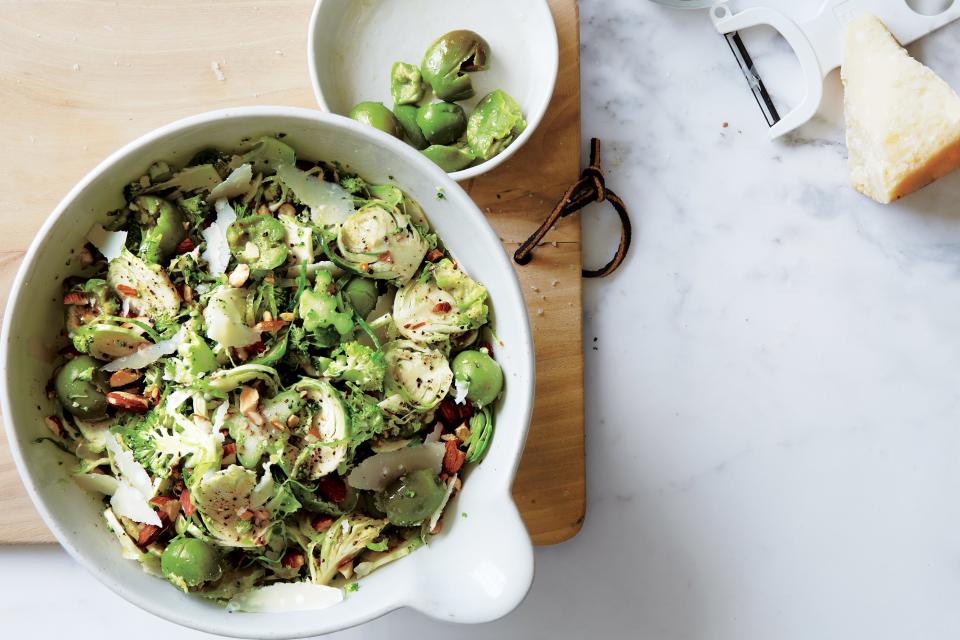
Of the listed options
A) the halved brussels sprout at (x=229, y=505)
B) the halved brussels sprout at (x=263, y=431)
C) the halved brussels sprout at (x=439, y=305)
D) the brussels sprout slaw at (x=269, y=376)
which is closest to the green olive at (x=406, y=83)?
the brussels sprout slaw at (x=269, y=376)

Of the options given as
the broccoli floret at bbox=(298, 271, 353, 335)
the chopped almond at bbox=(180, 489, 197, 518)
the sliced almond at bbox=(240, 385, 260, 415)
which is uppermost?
the broccoli floret at bbox=(298, 271, 353, 335)

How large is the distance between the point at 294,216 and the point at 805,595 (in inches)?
50.4

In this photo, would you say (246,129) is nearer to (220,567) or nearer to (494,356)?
(494,356)

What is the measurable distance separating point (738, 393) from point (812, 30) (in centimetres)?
72

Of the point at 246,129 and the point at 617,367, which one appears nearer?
the point at 246,129

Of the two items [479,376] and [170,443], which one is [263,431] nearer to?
[170,443]

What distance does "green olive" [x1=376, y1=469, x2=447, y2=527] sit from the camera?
4.03ft

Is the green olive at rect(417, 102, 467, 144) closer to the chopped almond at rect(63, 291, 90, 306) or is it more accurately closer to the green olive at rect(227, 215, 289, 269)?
the green olive at rect(227, 215, 289, 269)

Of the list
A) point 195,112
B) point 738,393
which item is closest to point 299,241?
point 195,112

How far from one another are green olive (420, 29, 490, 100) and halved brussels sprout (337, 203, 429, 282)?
12.6 inches

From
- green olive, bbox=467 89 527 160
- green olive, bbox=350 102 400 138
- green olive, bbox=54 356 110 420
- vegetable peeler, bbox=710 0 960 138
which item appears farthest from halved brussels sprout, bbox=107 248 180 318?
vegetable peeler, bbox=710 0 960 138

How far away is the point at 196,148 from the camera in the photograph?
1.25 meters

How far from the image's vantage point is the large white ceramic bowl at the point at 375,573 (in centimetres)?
115

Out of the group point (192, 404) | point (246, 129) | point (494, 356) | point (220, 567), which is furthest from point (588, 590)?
point (246, 129)
